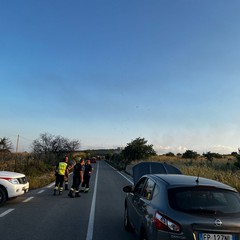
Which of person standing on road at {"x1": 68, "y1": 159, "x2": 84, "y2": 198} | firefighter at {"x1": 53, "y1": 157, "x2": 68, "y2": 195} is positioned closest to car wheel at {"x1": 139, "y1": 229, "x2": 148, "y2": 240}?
person standing on road at {"x1": 68, "y1": 159, "x2": 84, "y2": 198}

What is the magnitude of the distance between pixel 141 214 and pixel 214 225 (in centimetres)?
180

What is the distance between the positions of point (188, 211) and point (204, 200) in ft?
1.35

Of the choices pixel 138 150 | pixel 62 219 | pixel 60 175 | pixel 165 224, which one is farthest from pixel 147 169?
pixel 138 150

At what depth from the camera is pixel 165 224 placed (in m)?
5.24

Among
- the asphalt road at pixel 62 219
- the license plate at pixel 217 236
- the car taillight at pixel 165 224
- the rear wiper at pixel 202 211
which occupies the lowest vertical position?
the asphalt road at pixel 62 219

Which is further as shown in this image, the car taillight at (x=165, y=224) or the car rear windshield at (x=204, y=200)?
the car rear windshield at (x=204, y=200)

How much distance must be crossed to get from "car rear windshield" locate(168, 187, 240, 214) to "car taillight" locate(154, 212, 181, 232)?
0.24m

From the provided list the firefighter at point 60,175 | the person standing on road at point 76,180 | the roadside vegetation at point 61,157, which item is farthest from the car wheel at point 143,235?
the roadside vegetation at point 61,157

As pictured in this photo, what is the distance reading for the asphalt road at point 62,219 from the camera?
8.20 m

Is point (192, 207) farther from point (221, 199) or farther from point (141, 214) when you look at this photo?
point (141, 214)

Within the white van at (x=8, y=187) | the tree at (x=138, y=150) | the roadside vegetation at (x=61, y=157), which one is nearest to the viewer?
the white van at (x=8, y=187)

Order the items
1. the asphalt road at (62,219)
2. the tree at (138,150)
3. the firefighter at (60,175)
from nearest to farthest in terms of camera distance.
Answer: the asphalt road at (62,219) < the firefighter at (60,175) < the tree at (138,150)

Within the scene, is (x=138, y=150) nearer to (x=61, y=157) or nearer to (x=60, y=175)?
(x=61, y=157)

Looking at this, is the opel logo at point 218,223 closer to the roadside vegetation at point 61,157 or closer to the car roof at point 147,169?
the car roof at point 147,169
